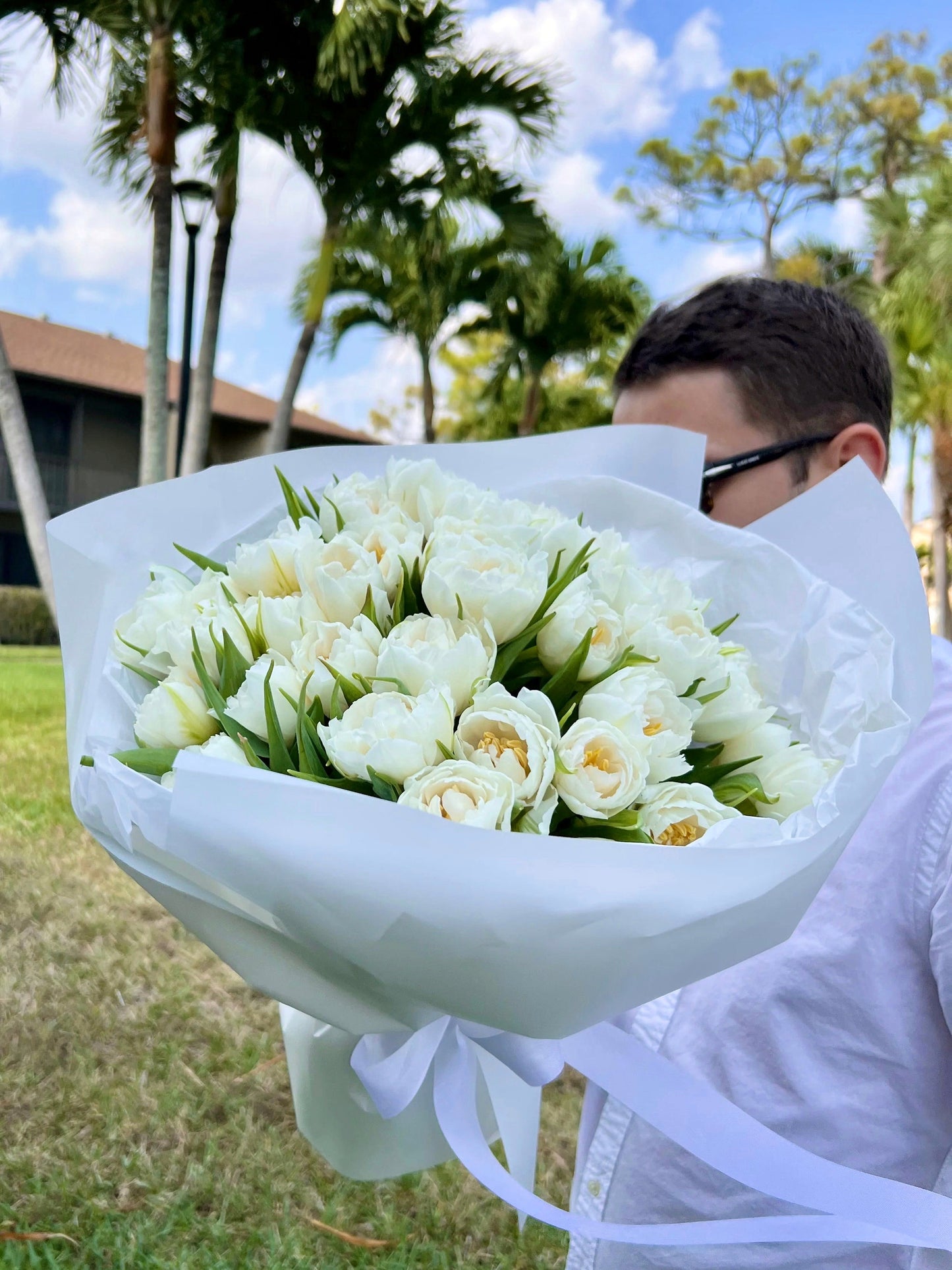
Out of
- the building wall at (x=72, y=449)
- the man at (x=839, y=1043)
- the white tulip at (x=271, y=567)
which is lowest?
the building wall at (x=72, y=449)

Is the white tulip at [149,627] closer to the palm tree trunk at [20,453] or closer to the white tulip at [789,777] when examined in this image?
the white tulip at [789,777]

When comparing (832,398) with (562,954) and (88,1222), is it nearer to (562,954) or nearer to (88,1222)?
(562,954)

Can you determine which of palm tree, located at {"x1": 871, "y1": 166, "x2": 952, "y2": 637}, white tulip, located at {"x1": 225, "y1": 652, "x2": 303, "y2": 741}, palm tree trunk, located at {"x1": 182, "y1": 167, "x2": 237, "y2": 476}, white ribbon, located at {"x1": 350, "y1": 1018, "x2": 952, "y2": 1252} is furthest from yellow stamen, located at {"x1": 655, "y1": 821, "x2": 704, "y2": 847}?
palm tree, located at {"x1": 871, "y1": 166, "x2": 952, "y2": 637}

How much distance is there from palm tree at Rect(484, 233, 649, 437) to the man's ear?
14.5 m

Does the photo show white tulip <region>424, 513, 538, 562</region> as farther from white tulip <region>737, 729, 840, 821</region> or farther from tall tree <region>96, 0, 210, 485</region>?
tall tree <region>96, 0, 210, 485</region>

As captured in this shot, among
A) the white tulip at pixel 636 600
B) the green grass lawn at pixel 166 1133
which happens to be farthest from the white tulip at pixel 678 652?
the green grass lawn at pixel 166 1133

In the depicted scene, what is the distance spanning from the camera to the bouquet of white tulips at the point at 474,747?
27.7 inches

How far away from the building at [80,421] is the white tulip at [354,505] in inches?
806

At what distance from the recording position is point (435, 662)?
82cm

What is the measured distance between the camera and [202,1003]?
3.53m

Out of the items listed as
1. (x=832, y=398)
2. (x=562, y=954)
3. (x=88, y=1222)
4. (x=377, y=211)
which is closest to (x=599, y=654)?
(x=562, y=954)

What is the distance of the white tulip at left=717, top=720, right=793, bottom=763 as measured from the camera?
922 millimetres

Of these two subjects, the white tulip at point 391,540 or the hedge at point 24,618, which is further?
the hedge at point 24,618

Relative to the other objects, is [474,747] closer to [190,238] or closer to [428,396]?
[190,238]
